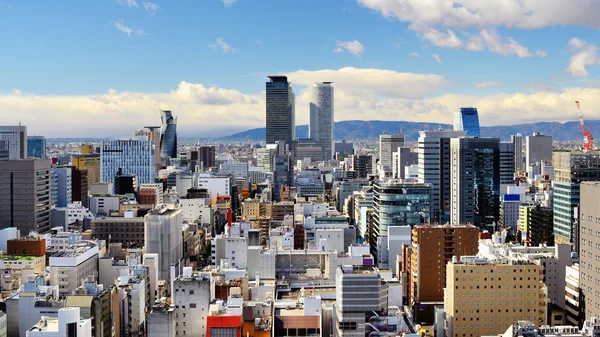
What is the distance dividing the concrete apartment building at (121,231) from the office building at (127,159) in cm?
3665

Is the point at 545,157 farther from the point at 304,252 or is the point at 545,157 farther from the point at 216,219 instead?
the point at 304,252

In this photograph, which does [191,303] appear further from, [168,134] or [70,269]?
[168,134]

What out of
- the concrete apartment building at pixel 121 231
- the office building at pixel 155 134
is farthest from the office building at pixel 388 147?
the concrete apartment building at pixel 121 231

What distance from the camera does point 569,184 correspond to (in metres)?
41.0

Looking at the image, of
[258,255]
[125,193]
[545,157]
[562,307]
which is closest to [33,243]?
[258,255]

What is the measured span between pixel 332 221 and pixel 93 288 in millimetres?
22204

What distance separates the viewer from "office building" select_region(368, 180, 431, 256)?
4309 cm

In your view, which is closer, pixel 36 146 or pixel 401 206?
pixel 401 206

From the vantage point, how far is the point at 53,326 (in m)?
21.4

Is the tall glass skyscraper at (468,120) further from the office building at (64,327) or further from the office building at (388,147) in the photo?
the office building at (64,327)

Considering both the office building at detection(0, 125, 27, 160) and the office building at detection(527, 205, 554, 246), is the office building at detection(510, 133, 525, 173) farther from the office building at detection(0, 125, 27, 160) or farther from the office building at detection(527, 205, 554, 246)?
the office building at detection(0, 125, 27, 160)

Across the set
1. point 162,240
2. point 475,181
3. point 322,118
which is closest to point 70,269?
point 162,240

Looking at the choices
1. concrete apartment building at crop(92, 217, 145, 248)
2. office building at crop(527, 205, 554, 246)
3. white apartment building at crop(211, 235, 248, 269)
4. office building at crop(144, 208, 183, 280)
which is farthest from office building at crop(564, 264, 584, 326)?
concrete apartment building at crop(92, 217, 145, 248)

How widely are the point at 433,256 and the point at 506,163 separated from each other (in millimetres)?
24976
